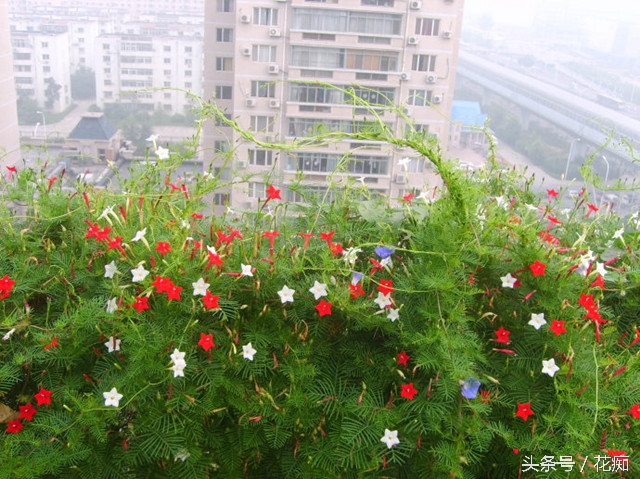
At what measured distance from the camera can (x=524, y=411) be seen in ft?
3.53

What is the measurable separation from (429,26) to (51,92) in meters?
1.54

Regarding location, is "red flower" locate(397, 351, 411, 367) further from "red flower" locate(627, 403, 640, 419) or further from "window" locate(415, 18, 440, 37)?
"window" locate(415, 18, 440, 37)

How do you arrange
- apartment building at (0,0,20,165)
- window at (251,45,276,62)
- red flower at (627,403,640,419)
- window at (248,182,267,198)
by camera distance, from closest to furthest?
red flower at (627,403,640,419) → window at (248,182,267,198) → apartment building at (0,0,20,165) → window at (251,45,276,62)

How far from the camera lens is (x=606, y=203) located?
1.45 metres

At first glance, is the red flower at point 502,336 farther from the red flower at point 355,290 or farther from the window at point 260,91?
the window at point 260,91

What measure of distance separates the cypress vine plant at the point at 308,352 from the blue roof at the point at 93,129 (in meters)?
0.82

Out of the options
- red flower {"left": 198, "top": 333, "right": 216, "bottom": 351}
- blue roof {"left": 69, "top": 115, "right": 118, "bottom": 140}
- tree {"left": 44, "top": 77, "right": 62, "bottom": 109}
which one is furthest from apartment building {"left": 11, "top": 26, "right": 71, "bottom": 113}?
red flower {"left": 198, "top": 333, "right": 216, "bottom": 351}

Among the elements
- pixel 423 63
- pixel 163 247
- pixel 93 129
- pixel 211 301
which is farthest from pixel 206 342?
pixel 423 63

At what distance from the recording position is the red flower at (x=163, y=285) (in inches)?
39.6

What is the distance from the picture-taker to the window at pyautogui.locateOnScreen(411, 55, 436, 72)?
2.44m

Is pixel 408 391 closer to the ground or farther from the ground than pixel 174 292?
closer to the ground

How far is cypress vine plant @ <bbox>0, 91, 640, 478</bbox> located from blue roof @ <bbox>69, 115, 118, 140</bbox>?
0.82 metres

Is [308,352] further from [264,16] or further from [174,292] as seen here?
[264,16]

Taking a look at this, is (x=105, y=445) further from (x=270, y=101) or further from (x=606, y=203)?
(x=270, y=101)
